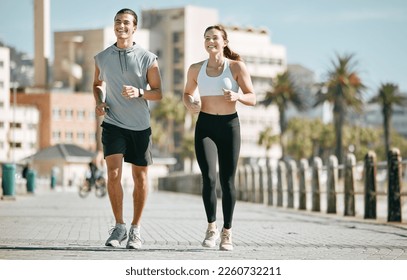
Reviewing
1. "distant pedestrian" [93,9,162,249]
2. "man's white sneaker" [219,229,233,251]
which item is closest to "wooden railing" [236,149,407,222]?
"man's white sneaker" [219,229,233,251]

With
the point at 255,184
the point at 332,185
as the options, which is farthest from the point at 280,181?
the point at 332,185

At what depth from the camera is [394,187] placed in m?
14.1

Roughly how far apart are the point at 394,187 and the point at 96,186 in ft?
53.2

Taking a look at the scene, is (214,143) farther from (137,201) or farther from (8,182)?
(8,182)

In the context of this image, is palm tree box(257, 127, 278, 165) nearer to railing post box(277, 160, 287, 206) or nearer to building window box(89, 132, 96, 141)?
building window box(89, 132, 96, 141)

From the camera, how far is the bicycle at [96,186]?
1156 inches

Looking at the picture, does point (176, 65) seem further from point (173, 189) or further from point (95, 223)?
point (95, 223)

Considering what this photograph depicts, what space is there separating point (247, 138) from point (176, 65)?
466 inches

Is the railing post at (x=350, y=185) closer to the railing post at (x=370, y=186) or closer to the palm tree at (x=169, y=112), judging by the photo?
the railing post at (x=370, y=186)

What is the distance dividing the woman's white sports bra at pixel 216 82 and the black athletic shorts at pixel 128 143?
19.0 inches

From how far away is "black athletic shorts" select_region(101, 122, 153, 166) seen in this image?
8148 millimetres

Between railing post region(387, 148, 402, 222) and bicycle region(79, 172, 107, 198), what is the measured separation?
15588 mm
